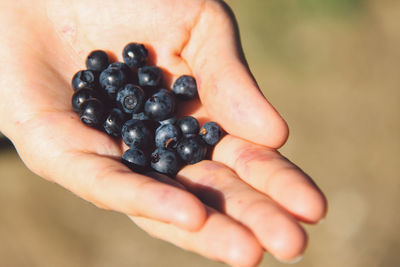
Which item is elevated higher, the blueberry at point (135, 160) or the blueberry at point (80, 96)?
the blueberry at point (80, 96)

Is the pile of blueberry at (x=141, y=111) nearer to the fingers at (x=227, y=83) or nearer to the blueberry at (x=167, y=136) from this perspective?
the blueberry at (x=167, y=136)

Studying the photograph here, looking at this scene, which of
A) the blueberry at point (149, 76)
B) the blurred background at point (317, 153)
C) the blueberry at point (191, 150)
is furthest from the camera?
the blurred background at point (317, 153)

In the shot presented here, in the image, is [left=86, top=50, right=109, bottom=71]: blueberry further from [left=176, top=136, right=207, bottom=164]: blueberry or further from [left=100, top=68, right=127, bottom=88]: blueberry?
[left=176, top=136, right=207, bottom=164]: blueberry

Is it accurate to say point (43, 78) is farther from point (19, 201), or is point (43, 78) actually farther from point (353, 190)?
point (353, 190)

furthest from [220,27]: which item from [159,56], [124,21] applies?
[124,21]

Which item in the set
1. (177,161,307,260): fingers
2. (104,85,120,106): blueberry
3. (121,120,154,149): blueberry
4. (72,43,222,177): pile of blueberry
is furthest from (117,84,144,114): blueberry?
(177,161,307,260): fingers

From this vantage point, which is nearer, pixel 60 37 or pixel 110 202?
pixel 110 202

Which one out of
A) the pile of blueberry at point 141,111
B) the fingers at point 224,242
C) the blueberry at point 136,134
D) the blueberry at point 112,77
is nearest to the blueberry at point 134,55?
the pile of blueberry at point 141,111
